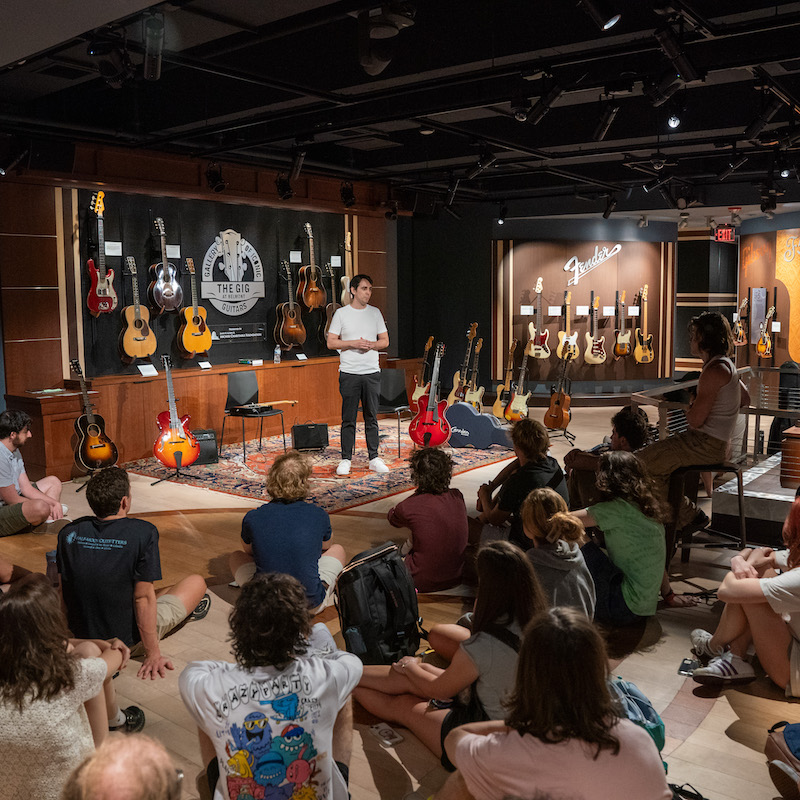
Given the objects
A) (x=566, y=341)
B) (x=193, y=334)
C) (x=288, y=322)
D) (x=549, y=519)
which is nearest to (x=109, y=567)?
(x=549, y=519)

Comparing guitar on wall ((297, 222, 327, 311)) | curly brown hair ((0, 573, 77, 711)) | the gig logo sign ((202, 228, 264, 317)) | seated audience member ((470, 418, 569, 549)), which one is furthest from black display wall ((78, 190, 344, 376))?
curly brown hair ((0, 573, 77, 711))

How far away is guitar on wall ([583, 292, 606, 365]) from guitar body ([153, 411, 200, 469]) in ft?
22.5

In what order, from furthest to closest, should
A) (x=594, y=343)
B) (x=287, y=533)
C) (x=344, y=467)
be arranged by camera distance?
(x=594, y=343) < (x=344, y=467) < (x=287, y=533)

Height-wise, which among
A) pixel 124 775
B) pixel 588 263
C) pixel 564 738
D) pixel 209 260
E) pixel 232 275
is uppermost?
pixel 588 263

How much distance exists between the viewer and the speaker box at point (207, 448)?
316 inches

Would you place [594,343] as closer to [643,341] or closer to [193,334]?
[643,341]

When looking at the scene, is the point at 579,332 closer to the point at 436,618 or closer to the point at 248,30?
the point at 248,30

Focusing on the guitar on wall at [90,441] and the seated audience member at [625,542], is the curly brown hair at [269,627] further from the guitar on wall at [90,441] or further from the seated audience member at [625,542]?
the guitar on wall at [90,441]

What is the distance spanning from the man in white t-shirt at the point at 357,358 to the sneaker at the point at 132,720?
4.36 m

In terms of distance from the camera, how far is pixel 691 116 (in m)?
8.33

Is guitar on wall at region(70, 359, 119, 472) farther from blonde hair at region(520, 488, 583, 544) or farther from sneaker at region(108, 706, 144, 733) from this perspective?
blonde hair at region(520, 488, 583, 544)

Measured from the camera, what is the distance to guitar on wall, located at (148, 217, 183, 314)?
336 inches

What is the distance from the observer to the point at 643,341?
12.9 m

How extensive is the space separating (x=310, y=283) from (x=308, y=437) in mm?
2358
